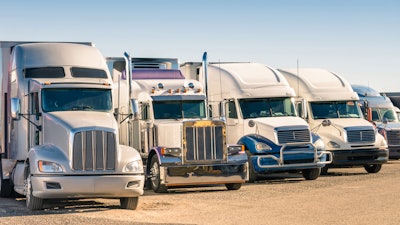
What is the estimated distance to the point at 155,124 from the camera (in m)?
24.5

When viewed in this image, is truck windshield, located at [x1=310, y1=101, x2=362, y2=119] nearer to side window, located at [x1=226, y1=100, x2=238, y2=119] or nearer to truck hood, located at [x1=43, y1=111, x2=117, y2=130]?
side window, located at [x1=226, y1=100, x2=238, y2=119]

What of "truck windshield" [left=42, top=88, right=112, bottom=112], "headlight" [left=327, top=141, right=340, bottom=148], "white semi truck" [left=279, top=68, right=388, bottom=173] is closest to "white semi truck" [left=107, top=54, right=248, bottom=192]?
"truck windshield" [left=42, top=88, right=112, bottom=112]

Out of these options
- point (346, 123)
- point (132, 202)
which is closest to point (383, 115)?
point (346, 123)

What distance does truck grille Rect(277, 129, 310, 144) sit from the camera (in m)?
26.5

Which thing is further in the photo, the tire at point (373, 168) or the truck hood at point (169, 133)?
the tire at point (373, 168)

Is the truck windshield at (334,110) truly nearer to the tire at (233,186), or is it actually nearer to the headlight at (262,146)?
the headlight at (262,146)

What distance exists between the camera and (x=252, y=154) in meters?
26.3

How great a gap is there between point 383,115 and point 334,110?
305 inches

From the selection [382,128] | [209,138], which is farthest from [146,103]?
[382,128]

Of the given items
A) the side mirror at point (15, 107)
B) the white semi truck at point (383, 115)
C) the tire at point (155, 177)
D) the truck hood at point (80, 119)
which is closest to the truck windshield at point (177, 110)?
→ the tire at point (155, 177)

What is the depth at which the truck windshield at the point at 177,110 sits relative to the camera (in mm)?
24973

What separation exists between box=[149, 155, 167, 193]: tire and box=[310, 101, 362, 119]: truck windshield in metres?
8.40

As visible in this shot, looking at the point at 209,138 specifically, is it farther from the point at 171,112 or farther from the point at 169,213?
the point at 169,213

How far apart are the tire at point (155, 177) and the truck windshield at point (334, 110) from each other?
8.40 meters
